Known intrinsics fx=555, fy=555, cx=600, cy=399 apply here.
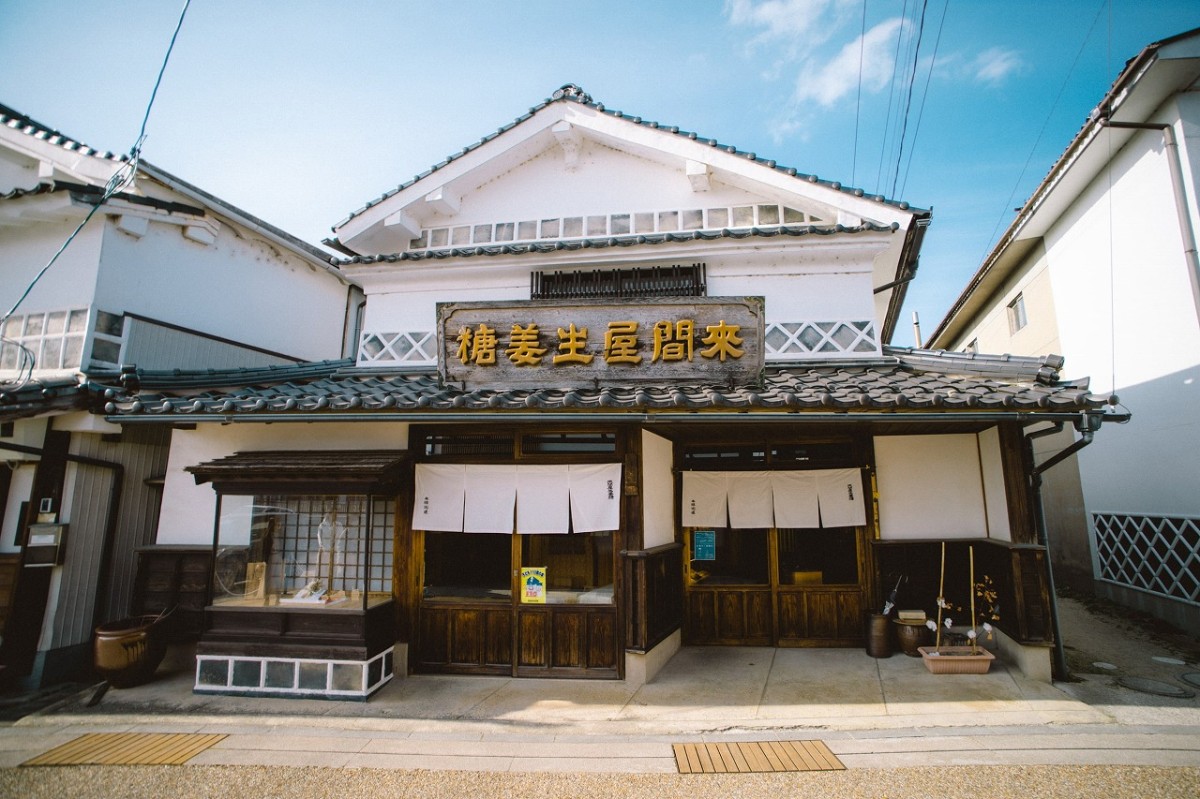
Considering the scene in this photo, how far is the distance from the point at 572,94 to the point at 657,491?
8.10 m

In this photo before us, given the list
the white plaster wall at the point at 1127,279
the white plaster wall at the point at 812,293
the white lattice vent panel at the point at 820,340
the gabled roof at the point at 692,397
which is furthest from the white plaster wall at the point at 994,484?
the white plaster wall at the point at 1127,279

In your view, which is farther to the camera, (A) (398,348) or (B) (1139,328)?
(A) (398,348)

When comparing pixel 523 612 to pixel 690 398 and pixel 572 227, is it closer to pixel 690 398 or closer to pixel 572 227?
pixel 690 398

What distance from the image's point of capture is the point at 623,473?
7398mm

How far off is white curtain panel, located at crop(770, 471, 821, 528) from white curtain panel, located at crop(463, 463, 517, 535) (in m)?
3.97

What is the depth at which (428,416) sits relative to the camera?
6.62 m

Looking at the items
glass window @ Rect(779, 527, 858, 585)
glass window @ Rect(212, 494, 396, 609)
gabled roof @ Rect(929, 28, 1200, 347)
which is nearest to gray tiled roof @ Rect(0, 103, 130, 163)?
glass window @ Rect(212, 494, 396, 609)

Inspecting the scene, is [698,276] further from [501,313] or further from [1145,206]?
[1145,206]

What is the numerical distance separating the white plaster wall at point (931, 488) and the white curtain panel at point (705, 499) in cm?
240

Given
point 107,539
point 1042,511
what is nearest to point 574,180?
point 1042,511

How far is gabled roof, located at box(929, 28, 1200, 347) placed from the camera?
27.1ft

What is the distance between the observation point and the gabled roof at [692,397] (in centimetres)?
622

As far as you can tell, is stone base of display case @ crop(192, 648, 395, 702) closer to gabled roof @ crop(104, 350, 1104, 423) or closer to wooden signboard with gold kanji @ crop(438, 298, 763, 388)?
gabled roof @ crop(104, 350, 1104, 423)

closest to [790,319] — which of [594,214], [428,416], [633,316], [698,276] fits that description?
[698,276]
